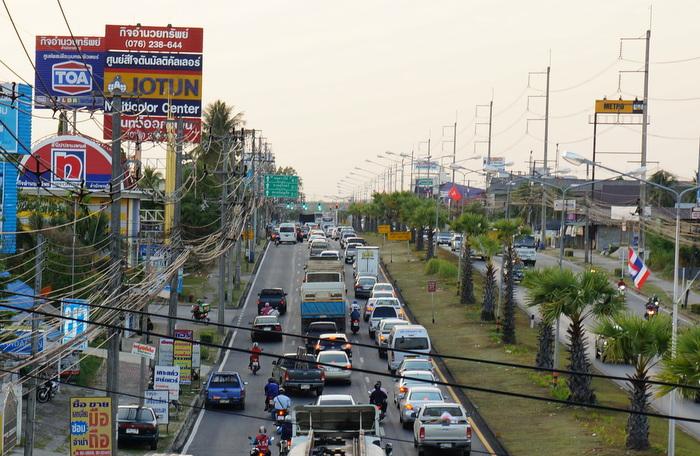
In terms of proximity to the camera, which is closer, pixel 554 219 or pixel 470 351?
pixel 470 351

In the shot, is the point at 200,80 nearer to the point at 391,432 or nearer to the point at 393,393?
the point at 393,393

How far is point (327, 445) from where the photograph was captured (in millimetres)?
23594

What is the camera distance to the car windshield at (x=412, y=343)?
45.2 meters

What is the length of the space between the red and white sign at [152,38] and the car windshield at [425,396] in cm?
4642

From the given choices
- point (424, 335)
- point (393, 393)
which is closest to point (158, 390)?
point (393, 393)

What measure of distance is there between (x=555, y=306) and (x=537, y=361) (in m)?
7.27

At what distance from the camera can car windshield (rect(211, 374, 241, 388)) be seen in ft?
127

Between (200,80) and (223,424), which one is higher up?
(200,80)

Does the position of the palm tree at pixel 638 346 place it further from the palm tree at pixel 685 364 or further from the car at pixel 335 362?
the car at pixel 335 362

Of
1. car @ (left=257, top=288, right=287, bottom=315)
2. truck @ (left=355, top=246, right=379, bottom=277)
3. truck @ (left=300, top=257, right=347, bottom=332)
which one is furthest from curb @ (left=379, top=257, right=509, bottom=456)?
truck @ (left=355, top=246, right=379, bottom=277)

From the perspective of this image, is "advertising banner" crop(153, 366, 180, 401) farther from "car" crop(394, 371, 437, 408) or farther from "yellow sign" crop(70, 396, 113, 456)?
"yellow sign" crop(70, 396, 113, 456)

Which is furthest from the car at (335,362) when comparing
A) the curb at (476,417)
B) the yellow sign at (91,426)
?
the yellow sign at (91,426)

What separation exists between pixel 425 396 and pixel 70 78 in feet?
162

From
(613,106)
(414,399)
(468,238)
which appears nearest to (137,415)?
(414,399)
